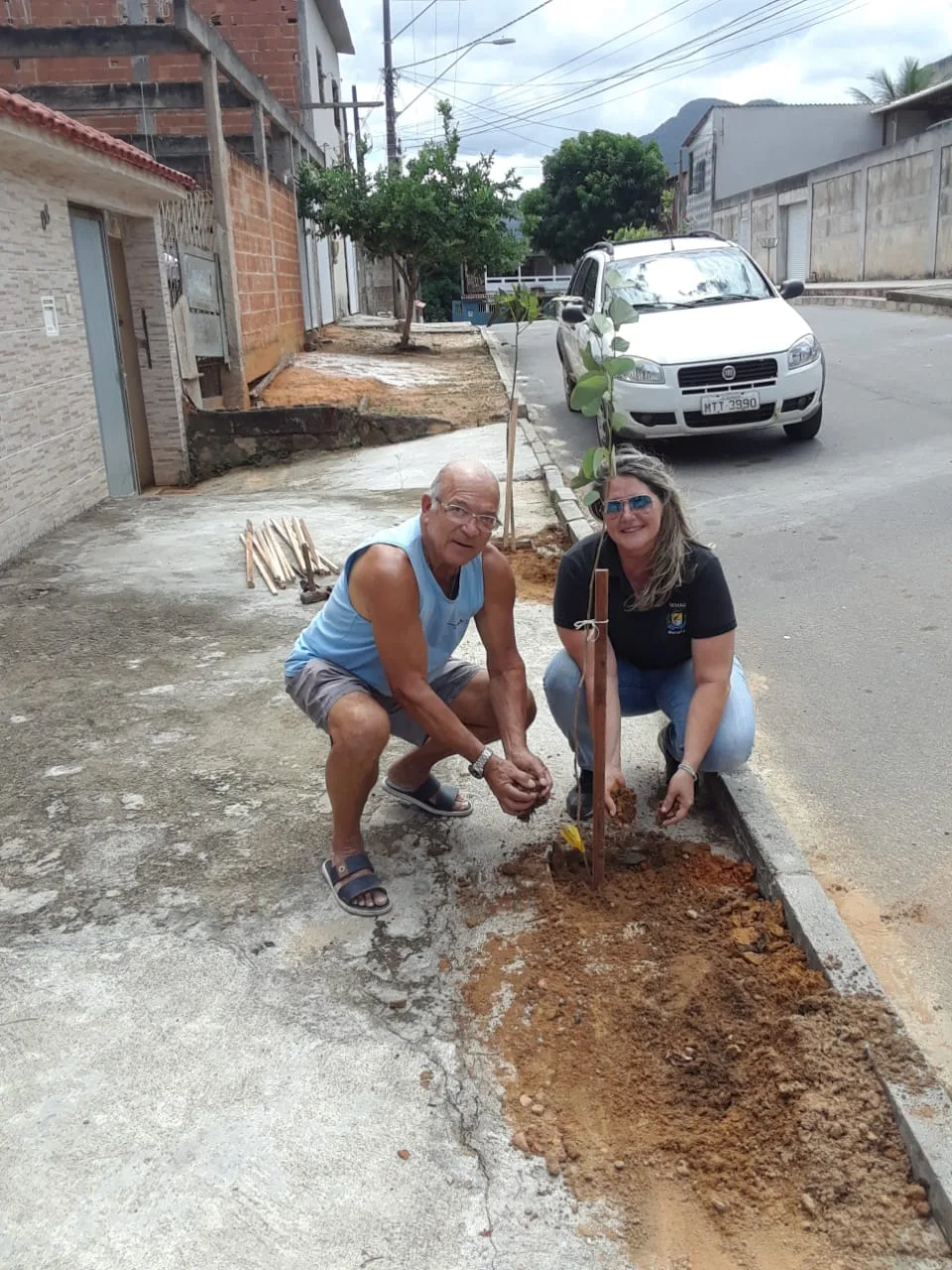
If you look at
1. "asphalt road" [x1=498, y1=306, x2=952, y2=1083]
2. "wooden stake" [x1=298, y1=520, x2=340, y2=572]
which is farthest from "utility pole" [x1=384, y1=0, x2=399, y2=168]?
"wooden stake" [x1=298, y1=520, x2=340, y2=572]

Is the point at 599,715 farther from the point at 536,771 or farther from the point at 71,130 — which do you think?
the point at 71,130

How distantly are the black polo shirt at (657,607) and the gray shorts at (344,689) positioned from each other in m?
0.43

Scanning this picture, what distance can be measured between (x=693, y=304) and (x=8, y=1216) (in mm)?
9314

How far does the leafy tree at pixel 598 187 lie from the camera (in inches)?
1751

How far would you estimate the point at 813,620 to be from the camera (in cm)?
559

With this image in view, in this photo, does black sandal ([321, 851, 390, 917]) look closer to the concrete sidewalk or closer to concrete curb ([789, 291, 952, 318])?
the concrete sidewalk

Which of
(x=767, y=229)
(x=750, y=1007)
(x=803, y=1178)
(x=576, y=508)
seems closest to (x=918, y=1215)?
(x=803, y=1178)

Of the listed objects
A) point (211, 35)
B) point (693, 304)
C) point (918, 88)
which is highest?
point (918, 88)

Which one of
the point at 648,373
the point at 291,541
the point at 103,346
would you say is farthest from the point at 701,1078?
the point at 103,346

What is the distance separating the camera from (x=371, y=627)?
3268 millimetres

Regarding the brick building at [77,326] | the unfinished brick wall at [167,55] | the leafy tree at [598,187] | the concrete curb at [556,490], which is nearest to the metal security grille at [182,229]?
the brick building at [77,326]

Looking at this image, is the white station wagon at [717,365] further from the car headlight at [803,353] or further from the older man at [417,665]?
the older man at [417,665]

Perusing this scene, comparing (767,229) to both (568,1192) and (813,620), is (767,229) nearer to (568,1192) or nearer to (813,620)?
(813,620)

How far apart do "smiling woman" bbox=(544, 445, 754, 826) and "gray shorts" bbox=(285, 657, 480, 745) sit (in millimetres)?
353
